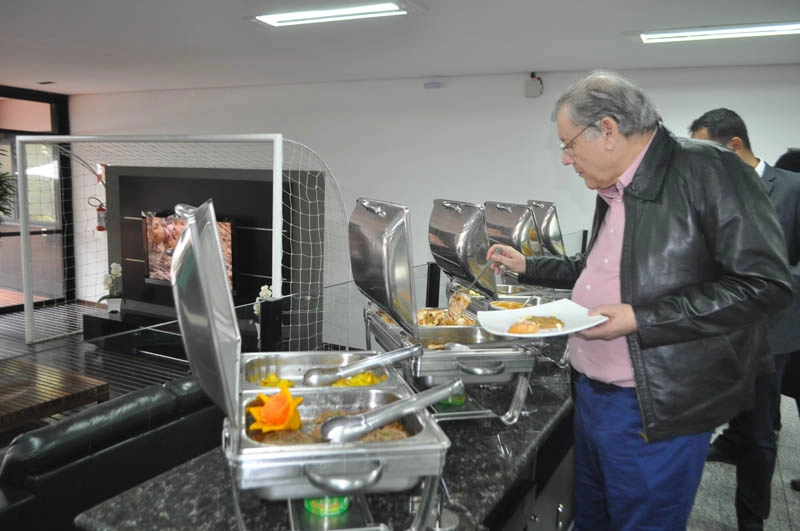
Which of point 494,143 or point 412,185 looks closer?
point 494,143

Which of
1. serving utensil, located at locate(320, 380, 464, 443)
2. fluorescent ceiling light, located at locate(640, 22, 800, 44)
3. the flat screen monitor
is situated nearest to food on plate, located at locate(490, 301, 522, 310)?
serving utensil, located at locate(320, 380, 464, 443)

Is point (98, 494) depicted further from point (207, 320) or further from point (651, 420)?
point (651, 420)

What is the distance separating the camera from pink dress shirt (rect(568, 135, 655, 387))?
1.19 metres

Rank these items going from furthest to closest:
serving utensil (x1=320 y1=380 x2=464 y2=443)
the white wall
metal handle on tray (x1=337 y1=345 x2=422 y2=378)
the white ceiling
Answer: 1. the white wall
2. the white ceiling
3. metal handle on tray (x1=337 y1=345 x2=422 y2=378)
4. serving utensil (x1=320 y1=380 x2=464 y2=443)

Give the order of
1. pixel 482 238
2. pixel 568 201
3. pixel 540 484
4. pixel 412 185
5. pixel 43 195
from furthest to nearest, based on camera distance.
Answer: pixel 43 195
pixel 412 185
pixel 568 201
pixel 482 238
pixel 540 484

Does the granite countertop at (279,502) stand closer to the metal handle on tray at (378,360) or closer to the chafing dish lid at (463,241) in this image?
the metal handle on tray at (378,360)

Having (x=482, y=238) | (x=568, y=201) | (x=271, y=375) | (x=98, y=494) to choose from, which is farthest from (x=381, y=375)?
(x=568, y=201)

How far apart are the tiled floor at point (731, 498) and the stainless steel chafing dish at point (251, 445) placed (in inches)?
74.1

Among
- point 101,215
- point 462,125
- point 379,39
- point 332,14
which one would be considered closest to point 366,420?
point 332,14

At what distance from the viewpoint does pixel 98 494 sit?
1646 mm

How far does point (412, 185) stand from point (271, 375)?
3.87 m

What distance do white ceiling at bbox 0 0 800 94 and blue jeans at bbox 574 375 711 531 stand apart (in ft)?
6.31

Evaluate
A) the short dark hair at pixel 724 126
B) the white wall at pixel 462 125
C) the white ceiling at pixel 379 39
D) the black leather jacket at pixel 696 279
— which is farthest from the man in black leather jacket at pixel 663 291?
the white wall at pixel 462 125

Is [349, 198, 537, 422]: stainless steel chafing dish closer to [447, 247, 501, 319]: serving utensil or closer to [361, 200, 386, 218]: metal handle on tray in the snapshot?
[361, 200, 386, 218]: metal handle on tray
